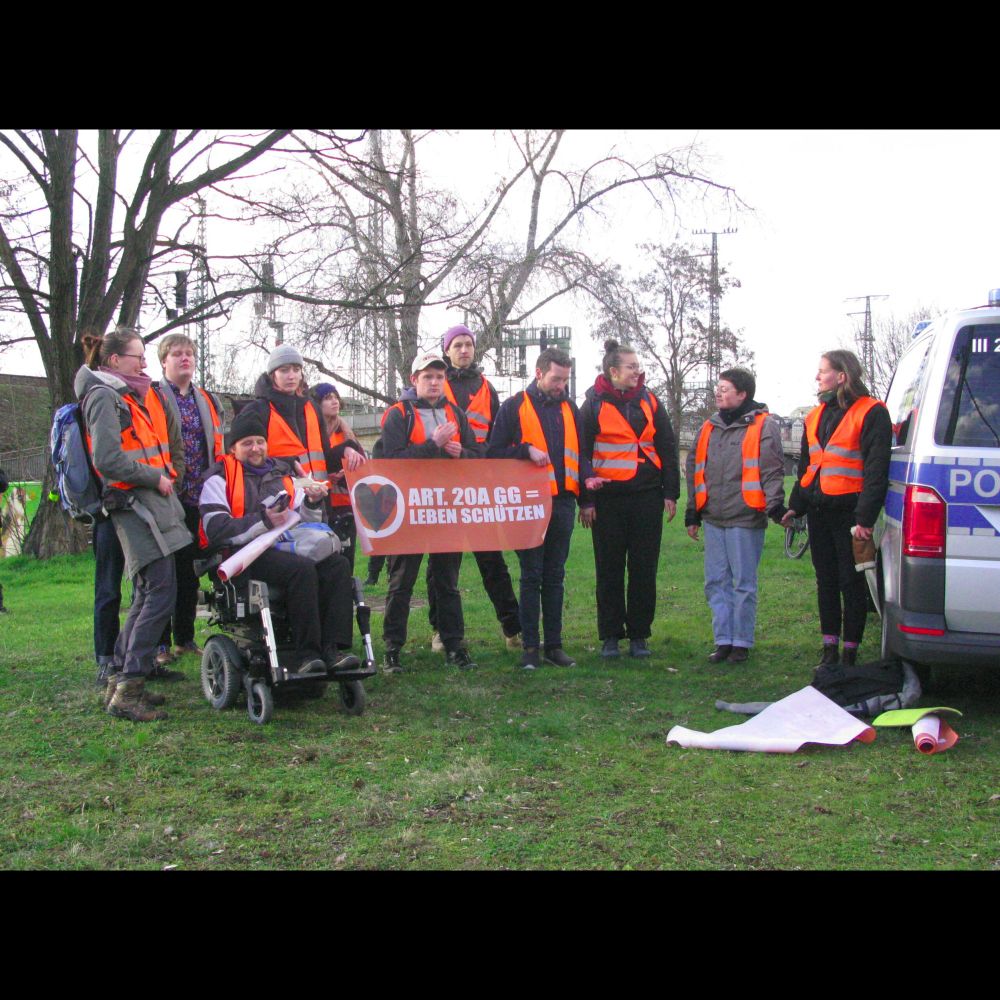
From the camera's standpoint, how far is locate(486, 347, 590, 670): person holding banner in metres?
7.50

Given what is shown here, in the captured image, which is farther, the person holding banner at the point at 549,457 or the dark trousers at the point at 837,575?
the person holding banner at the point at 549,457

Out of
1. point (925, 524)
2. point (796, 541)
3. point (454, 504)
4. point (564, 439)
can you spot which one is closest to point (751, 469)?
point (564, 439)

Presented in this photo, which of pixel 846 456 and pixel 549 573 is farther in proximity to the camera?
pixel 549 573

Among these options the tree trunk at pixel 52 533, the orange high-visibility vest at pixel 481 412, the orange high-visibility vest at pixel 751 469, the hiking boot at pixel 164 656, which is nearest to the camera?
the hiking boot at pixel 164 656

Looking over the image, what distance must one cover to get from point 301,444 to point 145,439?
1.06 m

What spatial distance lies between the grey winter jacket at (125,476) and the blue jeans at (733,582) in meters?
3.83

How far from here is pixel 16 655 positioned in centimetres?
809

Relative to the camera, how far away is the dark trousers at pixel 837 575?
6883mm

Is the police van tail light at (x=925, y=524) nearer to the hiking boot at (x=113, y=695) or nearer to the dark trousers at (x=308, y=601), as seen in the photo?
the dark trousers at (x=308, y=601)

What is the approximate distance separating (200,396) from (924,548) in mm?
4777

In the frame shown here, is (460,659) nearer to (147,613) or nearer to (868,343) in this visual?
(147,613)

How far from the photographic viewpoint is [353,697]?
19.8ft

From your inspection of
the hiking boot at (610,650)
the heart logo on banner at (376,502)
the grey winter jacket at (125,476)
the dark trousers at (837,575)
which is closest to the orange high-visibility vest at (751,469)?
the dark trousers at (837,575)
